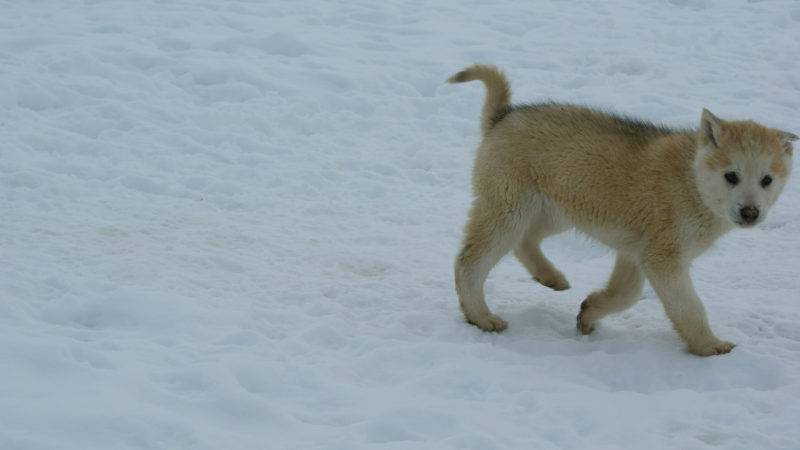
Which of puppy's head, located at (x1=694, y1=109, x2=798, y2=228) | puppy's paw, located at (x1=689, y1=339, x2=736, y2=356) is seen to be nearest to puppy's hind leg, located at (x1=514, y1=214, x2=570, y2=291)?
puppy's paw, located at (x1=689, y1=339, x2=736, y2=356)

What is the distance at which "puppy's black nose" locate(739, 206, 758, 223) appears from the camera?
425 centimetres

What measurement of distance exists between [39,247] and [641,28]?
904 centimetres

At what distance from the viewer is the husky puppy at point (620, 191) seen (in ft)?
14.6

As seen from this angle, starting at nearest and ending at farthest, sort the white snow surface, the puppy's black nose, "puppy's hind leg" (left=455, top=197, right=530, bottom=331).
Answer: the white snow surface
the puppy's black nose
"puppy's hind leg" (left=455, top=197, right=530, bottom=331)

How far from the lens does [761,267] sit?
245 inches

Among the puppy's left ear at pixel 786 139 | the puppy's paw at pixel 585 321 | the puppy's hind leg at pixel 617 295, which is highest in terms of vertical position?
the puppy's left ear at pixel 786 139

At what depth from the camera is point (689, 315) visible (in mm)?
4598

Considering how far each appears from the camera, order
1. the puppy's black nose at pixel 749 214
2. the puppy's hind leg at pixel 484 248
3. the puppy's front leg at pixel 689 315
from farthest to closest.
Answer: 1. the puppy's hind leg at pixel 484 248
2. the puppy's front leg at pixel 689 315
3. the puppy's black nose at pixel 749 214

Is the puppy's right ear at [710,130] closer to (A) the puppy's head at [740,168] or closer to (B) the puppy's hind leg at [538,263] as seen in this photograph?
(A) the puppy's head at [740,168]

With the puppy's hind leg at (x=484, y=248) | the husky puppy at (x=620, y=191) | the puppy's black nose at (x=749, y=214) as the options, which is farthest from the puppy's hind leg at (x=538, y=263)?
the puppy's black nose at (x=749, y=214)

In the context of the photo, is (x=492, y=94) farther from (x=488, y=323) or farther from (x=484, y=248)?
(x=488, y=323)

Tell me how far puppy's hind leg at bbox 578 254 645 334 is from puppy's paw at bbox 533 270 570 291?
49 centimetres

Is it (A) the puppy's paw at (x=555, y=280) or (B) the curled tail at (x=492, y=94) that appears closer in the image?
(B) the curled tail at (x=492, y=94)

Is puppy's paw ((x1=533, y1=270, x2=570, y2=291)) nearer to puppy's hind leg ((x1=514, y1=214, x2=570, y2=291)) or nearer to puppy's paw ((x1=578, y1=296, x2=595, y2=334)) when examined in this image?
puppy's hind leg ((x1=514, y1=214, x2=570, y2=291))
